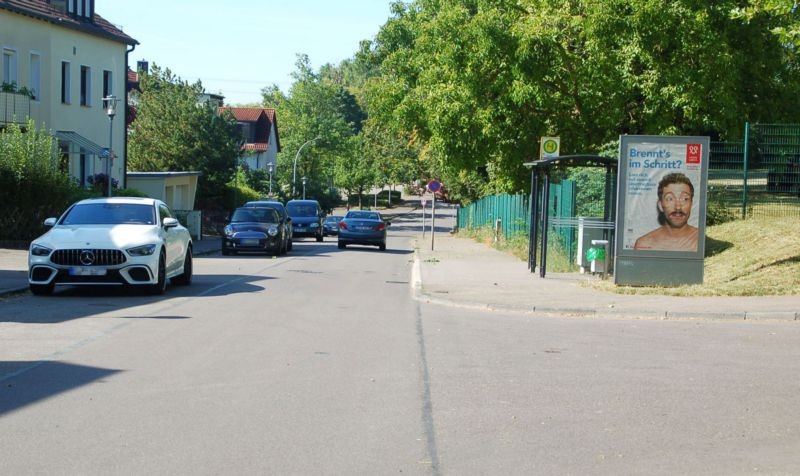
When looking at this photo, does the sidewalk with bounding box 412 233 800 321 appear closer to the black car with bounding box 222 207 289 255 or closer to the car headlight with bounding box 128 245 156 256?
the car headlight with bounding box 128 245 156 256

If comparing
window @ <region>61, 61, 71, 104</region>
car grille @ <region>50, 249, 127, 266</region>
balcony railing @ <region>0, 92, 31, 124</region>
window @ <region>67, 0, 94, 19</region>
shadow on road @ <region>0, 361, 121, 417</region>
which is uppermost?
window @ <region>67, 0, 94, 19</region>

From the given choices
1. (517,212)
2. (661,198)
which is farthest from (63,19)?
(661,198)

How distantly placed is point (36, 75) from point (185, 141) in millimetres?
17204

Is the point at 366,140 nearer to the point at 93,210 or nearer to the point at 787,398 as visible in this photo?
the point at 93,210

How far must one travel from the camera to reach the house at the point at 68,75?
36688 mm

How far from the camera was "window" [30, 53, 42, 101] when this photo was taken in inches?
1515

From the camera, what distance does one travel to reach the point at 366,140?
334 feet

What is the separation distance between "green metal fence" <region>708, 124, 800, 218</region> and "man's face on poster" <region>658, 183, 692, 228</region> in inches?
244

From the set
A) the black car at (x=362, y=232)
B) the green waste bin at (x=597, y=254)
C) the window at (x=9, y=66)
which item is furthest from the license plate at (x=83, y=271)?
the window at (x=9, y=66)

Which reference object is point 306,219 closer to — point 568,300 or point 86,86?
point 86,86

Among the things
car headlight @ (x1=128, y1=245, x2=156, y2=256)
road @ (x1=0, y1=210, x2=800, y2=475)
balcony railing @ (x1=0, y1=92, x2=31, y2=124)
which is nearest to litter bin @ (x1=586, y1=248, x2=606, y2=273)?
road @ (x1=0, y1=210, x2=800, y2=475)

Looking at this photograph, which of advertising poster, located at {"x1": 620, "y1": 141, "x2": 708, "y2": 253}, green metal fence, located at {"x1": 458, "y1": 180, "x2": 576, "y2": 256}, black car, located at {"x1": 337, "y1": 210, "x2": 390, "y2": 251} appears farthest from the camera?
black car, located at {"x1": 337, "y1": 210, "x2": 390, "y2": 251}

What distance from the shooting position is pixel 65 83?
1599 inches

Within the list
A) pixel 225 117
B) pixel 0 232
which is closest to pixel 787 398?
pixel 0 232
